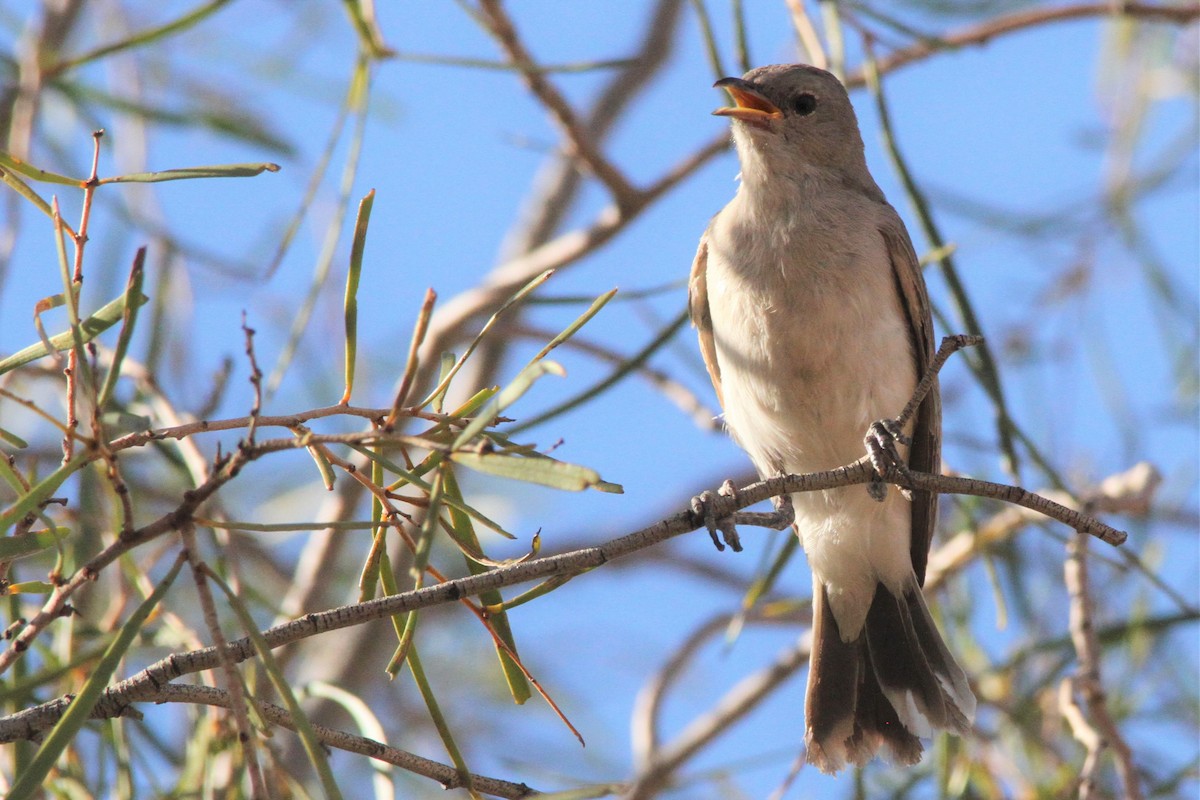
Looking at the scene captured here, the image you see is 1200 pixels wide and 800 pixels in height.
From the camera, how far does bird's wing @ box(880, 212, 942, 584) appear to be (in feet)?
10.9

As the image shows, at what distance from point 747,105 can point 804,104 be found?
174mm

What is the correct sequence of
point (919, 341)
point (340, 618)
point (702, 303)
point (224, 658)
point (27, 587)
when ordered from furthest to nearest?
point (702, 303)
point (919, 341)
point (27, 587)
point (340, 618)
point (224, 658)

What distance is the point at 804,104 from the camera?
3.83 m

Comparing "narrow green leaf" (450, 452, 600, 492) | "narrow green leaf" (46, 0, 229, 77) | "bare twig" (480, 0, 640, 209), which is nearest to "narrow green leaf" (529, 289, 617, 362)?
"narrow green leaf" (450, 452, 600, 492)

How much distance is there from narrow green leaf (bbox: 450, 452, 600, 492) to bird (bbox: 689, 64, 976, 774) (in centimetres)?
184

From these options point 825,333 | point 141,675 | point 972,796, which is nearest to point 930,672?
point 972,796

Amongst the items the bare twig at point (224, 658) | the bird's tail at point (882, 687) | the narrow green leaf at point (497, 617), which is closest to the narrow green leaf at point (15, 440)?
the bare twig at point (224, 658)

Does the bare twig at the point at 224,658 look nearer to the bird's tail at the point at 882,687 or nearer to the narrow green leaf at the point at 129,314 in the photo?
the narrow green leaf at the point at 129,314

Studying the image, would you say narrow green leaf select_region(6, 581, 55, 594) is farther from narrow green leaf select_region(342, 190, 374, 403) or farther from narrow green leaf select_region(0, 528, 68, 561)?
narrow green leaf select_region(342, 190, 374, 403)

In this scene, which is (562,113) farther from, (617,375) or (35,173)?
(35,173)

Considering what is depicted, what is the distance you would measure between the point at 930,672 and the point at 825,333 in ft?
3.28

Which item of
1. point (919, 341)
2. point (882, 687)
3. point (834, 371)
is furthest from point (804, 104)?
point (882, 687)

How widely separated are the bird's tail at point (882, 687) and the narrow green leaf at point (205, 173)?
2.24 meters

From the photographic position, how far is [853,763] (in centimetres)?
321
